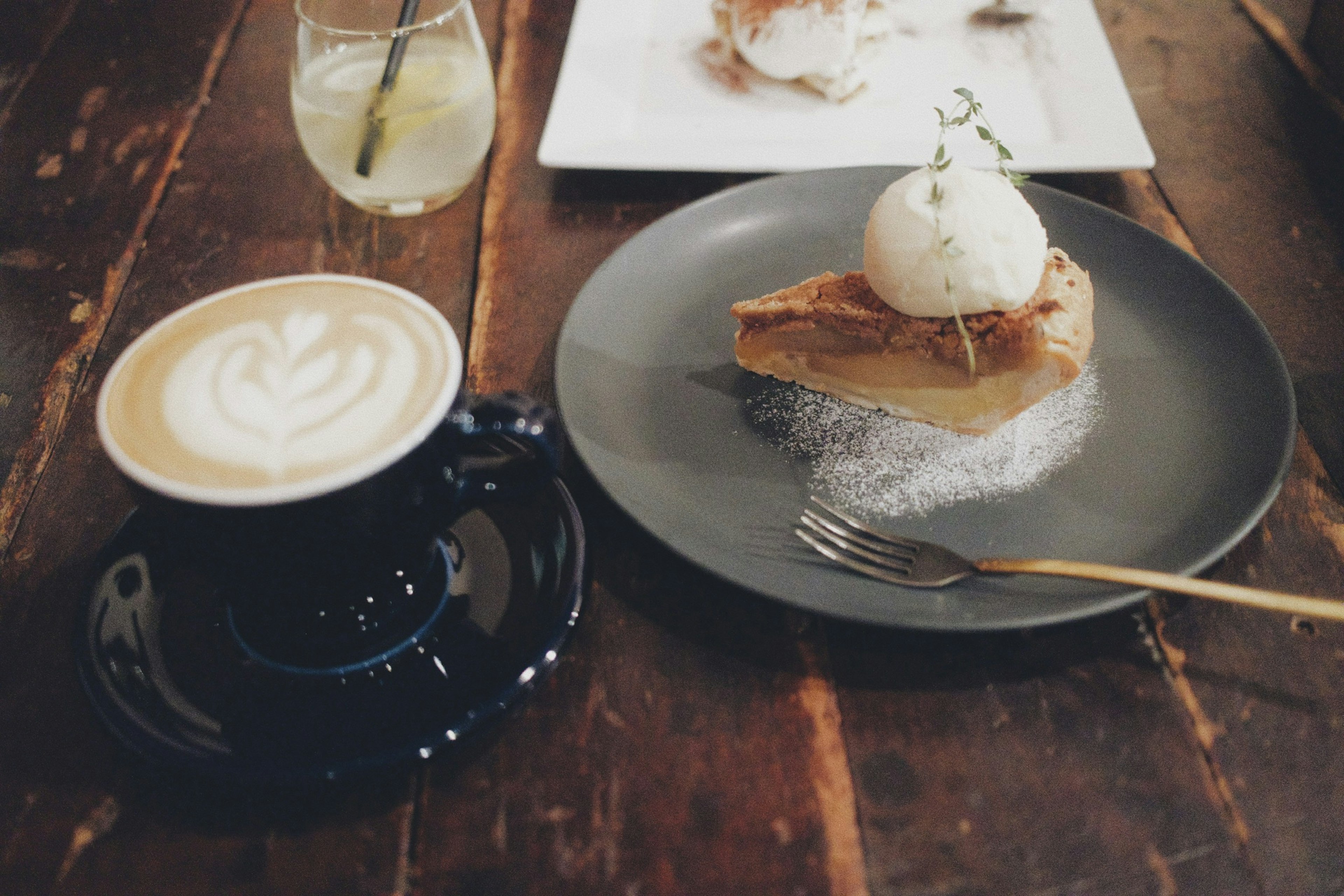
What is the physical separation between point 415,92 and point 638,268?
380 mm

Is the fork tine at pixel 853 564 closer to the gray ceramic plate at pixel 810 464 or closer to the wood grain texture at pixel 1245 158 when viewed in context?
the gray ceramic plate at pixel 810 464

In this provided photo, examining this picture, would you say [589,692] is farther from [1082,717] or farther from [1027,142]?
[1027,142]

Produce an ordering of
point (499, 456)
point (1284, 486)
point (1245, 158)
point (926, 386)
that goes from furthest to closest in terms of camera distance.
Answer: point (1245, 158) < point (926, 386) < point (1284, 486) < point (499, 456)

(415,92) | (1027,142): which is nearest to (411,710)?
(415,92)

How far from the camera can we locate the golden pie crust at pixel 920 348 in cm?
88

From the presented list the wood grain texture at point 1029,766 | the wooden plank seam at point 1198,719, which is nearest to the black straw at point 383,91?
the wood grain texture at point 1029,766

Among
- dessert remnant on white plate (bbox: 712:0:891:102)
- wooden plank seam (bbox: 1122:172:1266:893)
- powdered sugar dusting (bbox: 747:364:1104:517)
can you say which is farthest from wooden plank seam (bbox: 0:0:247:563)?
wooden plank seam (bbox: 1122:172:1266:893)

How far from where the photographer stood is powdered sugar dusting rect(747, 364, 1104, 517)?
2.61 ft

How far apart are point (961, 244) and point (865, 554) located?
33 cm

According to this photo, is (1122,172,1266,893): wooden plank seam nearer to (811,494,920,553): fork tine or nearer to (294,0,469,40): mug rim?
(811,494,920,553): fork tine

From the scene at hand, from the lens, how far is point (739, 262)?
40.5 inches

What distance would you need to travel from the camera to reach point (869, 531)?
2.40 feet

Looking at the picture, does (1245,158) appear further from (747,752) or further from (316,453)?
(316,453)

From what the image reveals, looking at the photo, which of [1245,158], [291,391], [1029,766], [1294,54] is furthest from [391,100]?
[1294,54]
